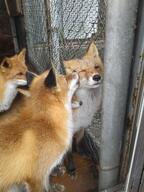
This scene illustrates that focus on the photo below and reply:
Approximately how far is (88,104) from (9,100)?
1294 millimetres

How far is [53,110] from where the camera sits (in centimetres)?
194

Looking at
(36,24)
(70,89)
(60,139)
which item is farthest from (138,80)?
(36,24)

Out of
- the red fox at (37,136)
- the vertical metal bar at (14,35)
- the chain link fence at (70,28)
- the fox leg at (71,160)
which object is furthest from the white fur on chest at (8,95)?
the vertical metal bar at (14,35)

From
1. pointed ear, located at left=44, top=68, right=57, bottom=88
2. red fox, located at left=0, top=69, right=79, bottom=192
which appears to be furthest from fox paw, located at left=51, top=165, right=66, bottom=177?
pointed ear, located at left=44, top=68, right=57, bottom=88

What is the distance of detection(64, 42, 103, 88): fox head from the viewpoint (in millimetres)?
2102

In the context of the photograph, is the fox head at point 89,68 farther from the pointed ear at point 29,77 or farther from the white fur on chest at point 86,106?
the pointed ear at point 29,77

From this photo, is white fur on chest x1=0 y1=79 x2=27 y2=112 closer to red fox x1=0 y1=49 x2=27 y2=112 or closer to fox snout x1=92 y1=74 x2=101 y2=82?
red fox x1=0 y1=49 x2=27 y2=112

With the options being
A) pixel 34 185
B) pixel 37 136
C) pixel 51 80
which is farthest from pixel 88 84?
pixel 34 185

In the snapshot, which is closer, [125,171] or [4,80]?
[125,171]

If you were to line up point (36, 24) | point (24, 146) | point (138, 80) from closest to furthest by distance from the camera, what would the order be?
point (138, 80) < point (24, 146) < point (36, 24)

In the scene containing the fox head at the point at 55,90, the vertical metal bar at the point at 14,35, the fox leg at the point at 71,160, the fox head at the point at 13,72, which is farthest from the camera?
the vertical metal bar at the point at 14,35

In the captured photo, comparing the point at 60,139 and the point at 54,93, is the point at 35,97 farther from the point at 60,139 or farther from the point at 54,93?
the point at 60,139

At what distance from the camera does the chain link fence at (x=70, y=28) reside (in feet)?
7.64

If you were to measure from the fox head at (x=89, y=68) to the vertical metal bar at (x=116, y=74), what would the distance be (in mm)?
382
